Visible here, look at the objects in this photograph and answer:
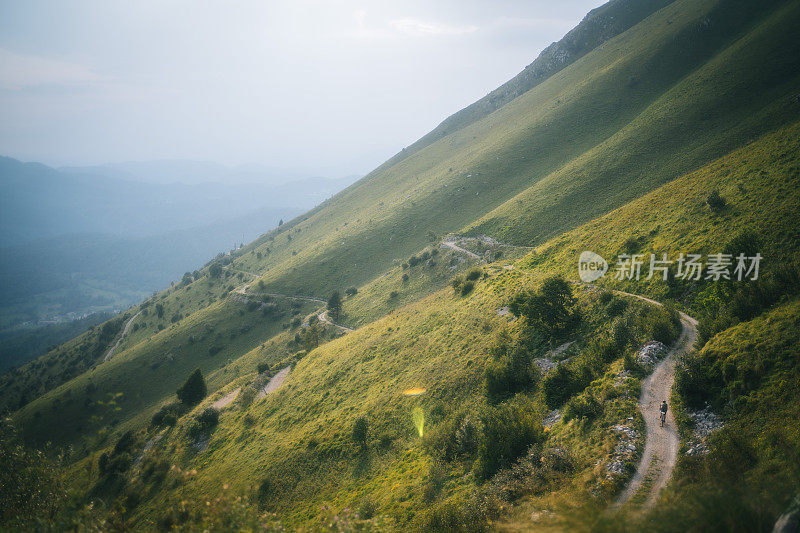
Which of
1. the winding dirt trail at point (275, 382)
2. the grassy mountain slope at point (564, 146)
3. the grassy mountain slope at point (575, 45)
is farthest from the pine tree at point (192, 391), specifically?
the grassy mountain slope at point (575, 45)

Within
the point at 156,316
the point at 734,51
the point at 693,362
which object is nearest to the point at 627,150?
the point at 734,51

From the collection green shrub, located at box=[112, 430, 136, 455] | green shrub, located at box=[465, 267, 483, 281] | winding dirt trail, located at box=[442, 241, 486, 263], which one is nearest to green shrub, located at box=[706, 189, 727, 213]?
green shrub, located at box=[465, 267, 483, 281]

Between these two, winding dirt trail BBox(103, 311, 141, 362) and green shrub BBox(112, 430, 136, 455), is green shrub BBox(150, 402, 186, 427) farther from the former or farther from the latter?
winding dirt trail BBox(103, 311, 141, 362)

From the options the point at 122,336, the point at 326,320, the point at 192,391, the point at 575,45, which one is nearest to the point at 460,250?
the point at 326,320

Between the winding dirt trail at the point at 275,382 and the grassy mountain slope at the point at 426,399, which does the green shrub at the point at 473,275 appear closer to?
the grassy mountain slope at the point at 426,399

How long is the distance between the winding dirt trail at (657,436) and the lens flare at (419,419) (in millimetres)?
16138

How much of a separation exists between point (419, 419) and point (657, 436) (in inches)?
692

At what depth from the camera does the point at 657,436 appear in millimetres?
15945

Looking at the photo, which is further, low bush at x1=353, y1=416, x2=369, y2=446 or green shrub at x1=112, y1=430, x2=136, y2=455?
green shrub at x1=112, y1=430, x2=136, y2=455

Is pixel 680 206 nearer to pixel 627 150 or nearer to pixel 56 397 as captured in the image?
pixel 627 150

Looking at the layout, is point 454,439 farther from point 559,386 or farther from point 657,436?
point 657,436

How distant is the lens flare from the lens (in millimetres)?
27434

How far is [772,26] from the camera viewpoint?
2913 inches

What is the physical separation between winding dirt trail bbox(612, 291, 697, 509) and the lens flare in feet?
52.9
